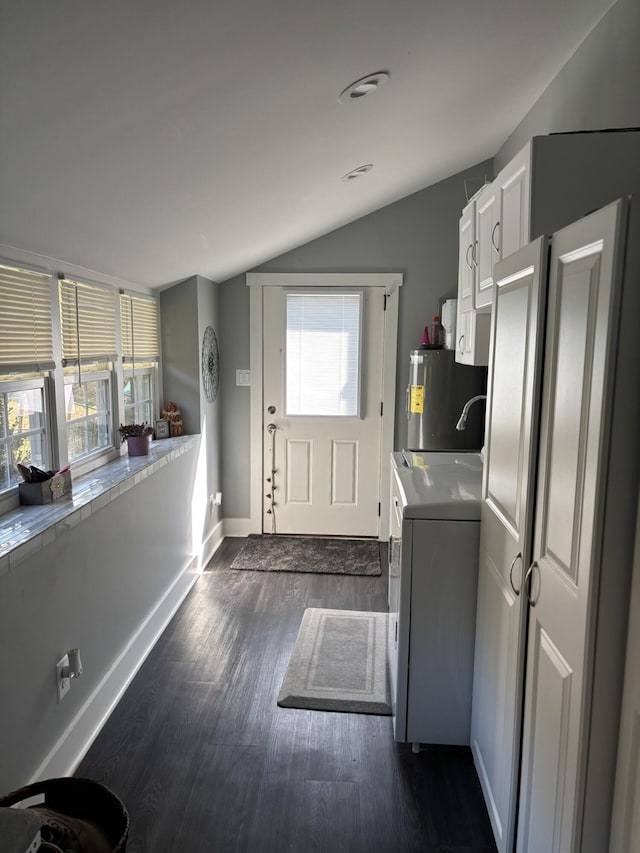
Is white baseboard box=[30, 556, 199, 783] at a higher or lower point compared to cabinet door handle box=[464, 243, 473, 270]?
lower

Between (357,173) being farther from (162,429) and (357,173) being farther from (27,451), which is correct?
(27,451)

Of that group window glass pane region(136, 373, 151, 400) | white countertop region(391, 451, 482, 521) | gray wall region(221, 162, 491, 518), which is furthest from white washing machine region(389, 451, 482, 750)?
gray wall region(221, 162, 491, 518)

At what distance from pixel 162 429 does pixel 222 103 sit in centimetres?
251

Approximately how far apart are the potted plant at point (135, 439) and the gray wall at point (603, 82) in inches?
102

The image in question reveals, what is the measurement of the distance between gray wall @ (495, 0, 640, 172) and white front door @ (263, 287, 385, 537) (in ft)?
6.13

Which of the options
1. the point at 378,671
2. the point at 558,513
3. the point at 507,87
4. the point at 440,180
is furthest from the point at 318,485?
the point at 558,513

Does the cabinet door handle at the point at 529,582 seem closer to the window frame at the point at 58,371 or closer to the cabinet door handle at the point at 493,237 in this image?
the cabinet door handle at the point at 493,237

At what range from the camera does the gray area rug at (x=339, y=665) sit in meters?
2.67

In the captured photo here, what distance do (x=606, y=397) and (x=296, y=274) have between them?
362 cm

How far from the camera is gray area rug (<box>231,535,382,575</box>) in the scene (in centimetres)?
420

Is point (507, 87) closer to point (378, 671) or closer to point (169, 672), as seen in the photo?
point (378, 671)

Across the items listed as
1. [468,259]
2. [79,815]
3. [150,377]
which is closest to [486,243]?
[468,259]

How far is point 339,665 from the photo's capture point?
2971 millimetres

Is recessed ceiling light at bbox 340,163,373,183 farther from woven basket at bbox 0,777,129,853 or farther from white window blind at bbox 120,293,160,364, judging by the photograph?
woven basket at bbox 0,777,129,853
